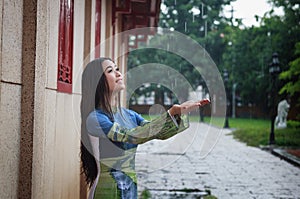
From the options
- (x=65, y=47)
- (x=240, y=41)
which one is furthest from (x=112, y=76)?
(x=240, y=41)

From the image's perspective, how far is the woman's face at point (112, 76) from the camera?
178 cm

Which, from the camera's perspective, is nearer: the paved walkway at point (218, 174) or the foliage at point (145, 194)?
the foliage at point (145, 194)

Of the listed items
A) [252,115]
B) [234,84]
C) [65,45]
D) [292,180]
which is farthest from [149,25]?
Result: [252,115]

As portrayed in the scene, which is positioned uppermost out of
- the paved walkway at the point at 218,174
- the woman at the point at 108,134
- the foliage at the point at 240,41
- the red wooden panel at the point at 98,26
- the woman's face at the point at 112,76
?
the foliage at the point at 240,41

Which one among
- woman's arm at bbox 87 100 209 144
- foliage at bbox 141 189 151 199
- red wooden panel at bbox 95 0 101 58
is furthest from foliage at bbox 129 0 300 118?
woman's arm at bbox 87 100 209 144

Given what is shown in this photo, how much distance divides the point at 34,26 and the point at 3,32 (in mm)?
217

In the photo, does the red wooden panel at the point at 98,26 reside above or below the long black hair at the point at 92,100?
above

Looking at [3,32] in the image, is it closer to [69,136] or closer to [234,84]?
[69,136]

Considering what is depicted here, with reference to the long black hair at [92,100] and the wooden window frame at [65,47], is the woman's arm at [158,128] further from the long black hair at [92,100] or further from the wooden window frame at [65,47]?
the wooden window frame at [65,47]

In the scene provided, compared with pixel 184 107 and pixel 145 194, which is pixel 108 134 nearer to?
pixel 184 107

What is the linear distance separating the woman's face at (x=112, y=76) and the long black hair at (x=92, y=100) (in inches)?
0.5

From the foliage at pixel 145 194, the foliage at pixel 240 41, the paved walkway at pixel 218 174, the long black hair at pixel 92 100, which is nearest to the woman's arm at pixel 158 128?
the long black hair at pixel 92 100

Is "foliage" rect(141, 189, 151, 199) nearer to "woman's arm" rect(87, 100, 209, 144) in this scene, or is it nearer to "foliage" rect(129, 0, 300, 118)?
"woman's arm" rect(87, 100, 209, 144)

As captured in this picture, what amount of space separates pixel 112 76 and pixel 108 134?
0.90ft
